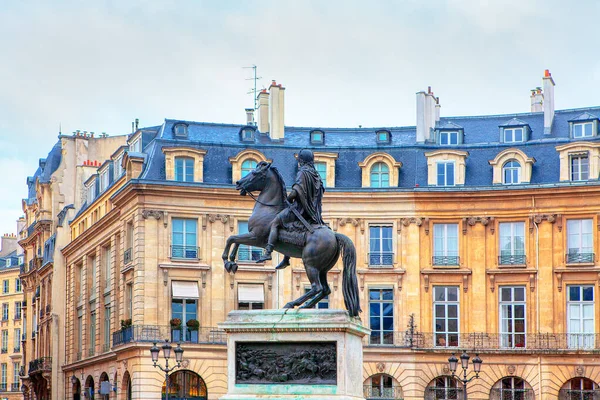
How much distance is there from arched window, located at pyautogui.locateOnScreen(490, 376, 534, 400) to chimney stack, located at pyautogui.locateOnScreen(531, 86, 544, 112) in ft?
53.4

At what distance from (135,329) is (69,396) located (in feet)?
56.2

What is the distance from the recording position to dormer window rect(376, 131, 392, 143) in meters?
61.0

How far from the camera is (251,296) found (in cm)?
5825

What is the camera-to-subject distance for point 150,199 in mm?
57656

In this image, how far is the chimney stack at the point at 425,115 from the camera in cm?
6056

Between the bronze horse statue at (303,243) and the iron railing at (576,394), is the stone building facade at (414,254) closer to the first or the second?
the iron railing at (576,394)

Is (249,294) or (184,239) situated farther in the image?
(249,294)

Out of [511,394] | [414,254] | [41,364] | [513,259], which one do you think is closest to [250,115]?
[414,254]

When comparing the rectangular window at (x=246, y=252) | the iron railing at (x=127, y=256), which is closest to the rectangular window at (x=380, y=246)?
the rectangular window at (x=246, y=252)

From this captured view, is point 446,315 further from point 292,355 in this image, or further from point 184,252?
point 292,355

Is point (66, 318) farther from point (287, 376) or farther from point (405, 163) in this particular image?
point (287, 376)

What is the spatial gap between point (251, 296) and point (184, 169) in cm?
645

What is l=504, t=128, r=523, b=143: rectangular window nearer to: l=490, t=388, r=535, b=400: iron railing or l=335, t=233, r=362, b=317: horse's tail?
l=490, t=388, r=535, b=400: iron railing

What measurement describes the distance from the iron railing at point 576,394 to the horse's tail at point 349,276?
36.4 meters
